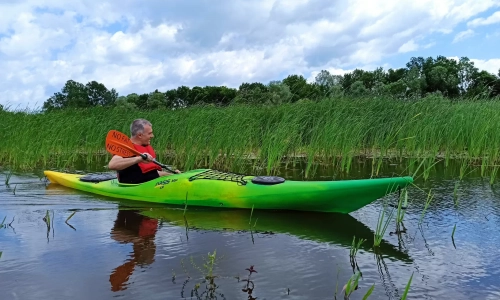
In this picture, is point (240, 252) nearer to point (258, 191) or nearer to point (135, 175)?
point (258, 191)

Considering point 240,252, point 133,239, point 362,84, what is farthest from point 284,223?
point 362,84

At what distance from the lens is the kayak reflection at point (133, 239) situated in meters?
2.53

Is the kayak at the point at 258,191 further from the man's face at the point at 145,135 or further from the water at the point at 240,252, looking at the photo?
the man's face at the point at 145,135

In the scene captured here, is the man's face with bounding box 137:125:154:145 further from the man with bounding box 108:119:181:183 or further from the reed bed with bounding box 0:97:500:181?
the reed bed with bounding box 0:97:500:181

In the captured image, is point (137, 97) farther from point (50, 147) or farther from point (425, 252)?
point (425, 252)

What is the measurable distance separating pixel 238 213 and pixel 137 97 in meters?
38.0

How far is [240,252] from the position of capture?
2.96 metres

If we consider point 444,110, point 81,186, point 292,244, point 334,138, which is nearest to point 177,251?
point 292,244

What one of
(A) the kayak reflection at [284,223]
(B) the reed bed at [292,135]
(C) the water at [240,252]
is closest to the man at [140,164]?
(C) the water at [240,252]

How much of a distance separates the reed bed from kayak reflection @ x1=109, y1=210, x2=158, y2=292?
244 centimetres

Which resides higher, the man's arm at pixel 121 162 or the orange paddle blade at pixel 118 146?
the orange paddle blade at pixel 118 146

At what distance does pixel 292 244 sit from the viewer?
314 cm

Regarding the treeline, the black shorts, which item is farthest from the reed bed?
the treeline

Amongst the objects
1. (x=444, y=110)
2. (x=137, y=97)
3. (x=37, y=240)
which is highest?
(x=137, y=97)
